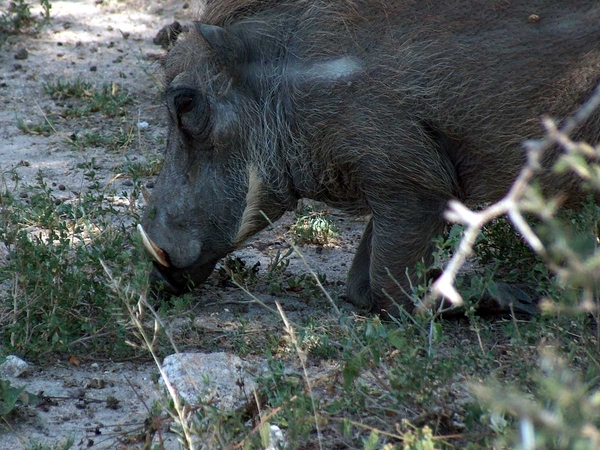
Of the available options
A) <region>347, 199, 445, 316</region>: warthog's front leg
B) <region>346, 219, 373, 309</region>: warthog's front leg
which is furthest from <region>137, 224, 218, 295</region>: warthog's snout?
<region>347, 199, 445, 316</region>: warthog's front leg

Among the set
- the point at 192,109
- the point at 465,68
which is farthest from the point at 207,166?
the point at 465,68

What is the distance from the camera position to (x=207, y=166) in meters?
3.79

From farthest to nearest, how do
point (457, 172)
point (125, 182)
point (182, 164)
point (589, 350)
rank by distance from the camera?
point (125, 182)
point (182, 164)
point (457, 172)
point (589, 350)

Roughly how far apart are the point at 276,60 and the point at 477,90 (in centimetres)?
86

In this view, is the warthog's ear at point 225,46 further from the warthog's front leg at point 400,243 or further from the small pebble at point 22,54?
the small pebble at point 22,54

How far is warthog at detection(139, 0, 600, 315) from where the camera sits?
3.32m

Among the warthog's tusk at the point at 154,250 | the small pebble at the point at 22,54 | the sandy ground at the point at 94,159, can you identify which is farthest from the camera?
the small pebble at the point at 22,54

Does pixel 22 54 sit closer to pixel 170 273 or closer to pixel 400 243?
pixel 170 273

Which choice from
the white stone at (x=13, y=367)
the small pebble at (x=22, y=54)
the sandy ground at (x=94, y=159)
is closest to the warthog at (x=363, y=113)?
the sandy ground at (x=94, y=159)

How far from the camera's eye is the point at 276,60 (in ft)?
12.2

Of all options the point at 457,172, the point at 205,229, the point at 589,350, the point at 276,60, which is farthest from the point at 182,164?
the point at 589,350

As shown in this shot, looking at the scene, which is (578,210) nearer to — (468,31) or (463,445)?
(468,31)

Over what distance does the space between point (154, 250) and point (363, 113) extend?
3.43 feet

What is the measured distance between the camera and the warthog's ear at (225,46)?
3.64 meters
